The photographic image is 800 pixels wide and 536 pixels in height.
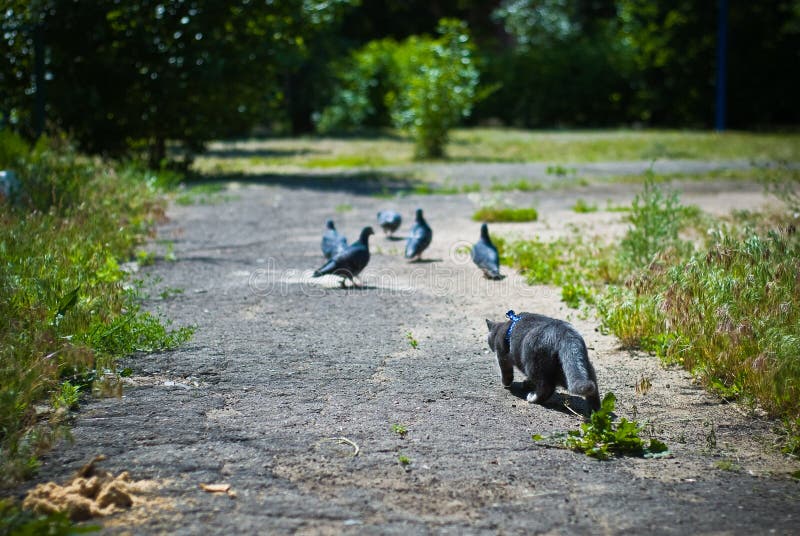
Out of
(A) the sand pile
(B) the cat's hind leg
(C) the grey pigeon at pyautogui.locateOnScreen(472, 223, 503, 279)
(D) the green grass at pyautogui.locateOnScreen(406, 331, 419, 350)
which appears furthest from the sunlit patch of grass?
(A) the sand pile

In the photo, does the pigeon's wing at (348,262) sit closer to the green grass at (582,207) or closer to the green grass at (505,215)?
the green grass at (505,215)

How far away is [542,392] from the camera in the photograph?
5004mm

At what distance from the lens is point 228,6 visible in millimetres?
15633

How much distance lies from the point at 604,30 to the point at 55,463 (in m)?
32.2

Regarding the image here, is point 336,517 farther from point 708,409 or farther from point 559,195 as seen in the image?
point 559,195

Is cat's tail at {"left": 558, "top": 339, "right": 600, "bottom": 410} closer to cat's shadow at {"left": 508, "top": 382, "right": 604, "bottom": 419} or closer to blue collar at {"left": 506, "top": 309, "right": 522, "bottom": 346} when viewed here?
cat's shadow at {"left": 508, "top": 382, "right": 604, "bottom": 419}

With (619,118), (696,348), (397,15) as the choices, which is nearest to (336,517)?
(696,348)

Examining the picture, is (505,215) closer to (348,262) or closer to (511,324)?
(348,262)

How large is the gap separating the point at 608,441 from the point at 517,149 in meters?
19.1

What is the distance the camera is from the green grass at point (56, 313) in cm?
438

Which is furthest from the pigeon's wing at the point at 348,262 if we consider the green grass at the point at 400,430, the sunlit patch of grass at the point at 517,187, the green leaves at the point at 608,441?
the sunlit patch of grass at the point at 517,187

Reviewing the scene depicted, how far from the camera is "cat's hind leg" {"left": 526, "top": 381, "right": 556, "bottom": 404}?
499 centimetres

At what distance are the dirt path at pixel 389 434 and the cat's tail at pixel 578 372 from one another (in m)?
0.21

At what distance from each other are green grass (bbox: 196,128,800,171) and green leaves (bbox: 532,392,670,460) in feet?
42.8
